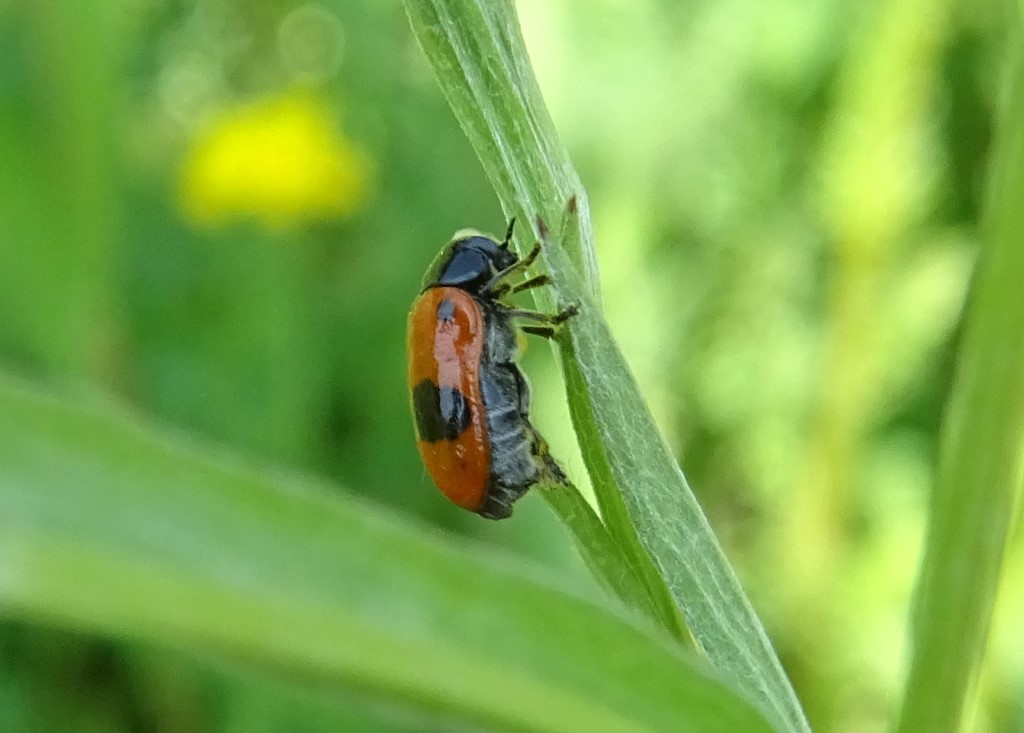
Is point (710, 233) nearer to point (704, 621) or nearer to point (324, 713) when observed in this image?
point (324, 713)

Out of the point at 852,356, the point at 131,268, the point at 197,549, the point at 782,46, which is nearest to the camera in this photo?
the point at 197,549

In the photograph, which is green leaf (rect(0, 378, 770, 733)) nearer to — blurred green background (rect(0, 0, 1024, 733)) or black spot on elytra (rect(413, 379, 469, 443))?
black spot on elytra (rect(413, 379, 469, 443))

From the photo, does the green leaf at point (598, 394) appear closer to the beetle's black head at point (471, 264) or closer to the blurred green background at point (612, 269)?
the beetle's black head at point (471, 264)

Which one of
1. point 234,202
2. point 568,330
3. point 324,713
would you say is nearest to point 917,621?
point 568,330

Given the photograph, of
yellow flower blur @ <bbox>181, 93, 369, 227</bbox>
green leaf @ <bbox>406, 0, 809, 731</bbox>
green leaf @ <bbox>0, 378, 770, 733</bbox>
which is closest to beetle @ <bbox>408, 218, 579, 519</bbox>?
green leaf @ <bbox>406, 0, 809, 731</bbox>

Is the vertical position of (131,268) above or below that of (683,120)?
below

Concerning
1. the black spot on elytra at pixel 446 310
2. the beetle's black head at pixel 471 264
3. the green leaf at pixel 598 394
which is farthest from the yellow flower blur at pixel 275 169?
the green leaf at pixel 598 394

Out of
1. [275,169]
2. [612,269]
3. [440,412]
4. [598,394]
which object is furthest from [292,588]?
[275,169]
